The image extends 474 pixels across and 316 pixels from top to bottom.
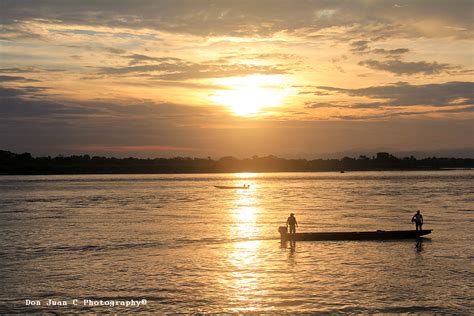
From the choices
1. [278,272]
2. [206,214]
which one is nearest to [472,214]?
[206,214]

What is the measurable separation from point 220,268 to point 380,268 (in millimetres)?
10782

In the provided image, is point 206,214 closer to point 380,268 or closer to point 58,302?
point 380,268

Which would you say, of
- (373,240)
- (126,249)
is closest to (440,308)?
Answer: (373,240)

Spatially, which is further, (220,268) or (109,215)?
(109,215)

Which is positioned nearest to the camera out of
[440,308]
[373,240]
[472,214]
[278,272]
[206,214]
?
[440,308]

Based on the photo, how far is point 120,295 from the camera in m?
29.1

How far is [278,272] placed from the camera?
1353 inches

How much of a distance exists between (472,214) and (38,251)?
187 ft

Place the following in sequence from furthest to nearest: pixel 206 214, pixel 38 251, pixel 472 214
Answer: pixel 206 214, pixel 472 214, pixel 38 251

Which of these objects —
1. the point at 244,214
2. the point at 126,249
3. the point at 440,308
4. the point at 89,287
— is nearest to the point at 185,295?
the point at 89,287

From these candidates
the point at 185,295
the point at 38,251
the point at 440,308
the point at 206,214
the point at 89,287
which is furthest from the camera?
the point at 206,214

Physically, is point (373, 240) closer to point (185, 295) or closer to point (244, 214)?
Answer: point (185, 295)

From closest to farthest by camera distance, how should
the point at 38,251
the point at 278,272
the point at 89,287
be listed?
the point at 89,287, the point at 278,272, the point at 38,251

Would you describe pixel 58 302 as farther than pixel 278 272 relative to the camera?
No
